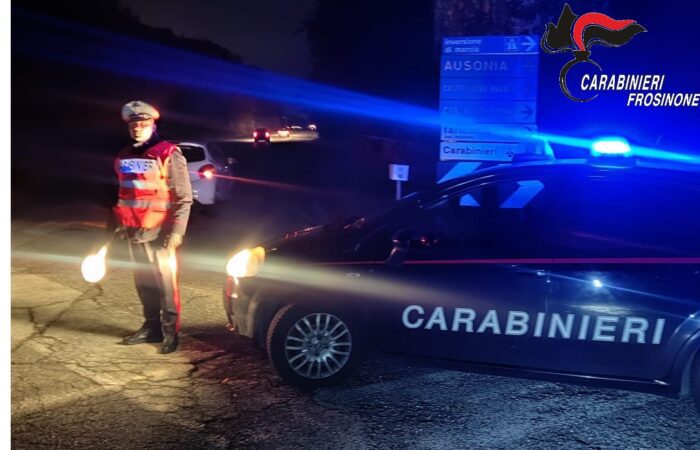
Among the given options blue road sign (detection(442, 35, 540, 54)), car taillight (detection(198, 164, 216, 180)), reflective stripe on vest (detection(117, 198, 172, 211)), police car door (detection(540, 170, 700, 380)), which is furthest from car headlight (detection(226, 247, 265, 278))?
car taillight (detection(198, 164, 216, 180))

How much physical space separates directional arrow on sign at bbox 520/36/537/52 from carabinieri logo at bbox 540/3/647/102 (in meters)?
0.16

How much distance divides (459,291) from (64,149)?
23.3m

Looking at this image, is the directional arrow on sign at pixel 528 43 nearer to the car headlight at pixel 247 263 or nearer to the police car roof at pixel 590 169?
the police car roof at pixel 590 169

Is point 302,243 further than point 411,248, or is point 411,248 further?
point 302,243

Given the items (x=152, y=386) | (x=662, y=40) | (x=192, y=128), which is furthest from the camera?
(x=192, y=128)

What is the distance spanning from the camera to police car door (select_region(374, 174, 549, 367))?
390 centimetres

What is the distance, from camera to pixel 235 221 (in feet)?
39.8

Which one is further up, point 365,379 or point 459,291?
point 459,291

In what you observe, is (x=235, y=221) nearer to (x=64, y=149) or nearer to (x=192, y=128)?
(x=64, y=149)

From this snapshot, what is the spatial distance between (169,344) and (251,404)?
47.9 inches

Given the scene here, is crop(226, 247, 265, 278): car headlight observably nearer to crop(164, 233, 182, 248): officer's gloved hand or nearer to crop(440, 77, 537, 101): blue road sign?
crop(164, 233, 182, 248): officer's gloved hand

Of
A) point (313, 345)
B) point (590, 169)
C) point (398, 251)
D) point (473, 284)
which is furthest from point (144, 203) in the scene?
point (590, 169)

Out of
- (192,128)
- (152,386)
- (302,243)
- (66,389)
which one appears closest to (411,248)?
(302,243)
